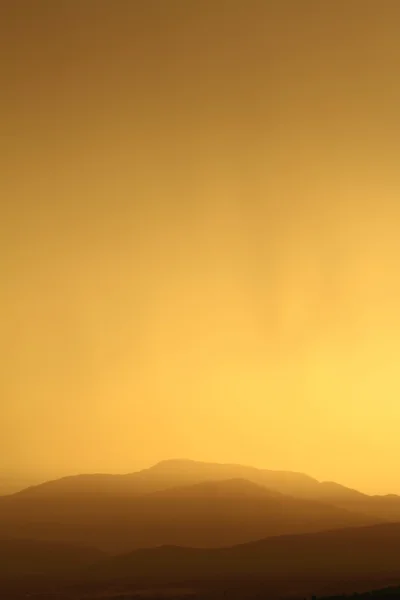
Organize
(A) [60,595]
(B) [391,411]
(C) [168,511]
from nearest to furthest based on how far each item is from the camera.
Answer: (A) [60,595], (C) [168,511], (B) [391,411]

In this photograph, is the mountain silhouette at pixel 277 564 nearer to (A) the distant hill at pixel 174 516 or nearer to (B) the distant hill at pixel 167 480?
(A) the distant hill at pixel 174 516

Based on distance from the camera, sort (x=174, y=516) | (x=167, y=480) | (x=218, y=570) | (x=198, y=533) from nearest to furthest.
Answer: (x=218, y=570) < (x=198, y=533) < (x=174, y=516) < (x=167, y=480)

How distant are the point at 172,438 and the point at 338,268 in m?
2.51

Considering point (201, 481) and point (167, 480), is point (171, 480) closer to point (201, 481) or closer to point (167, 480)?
point (167, 480)

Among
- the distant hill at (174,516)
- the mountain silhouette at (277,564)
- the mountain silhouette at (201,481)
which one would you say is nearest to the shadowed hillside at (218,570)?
the mountain silhouette at (277,564)

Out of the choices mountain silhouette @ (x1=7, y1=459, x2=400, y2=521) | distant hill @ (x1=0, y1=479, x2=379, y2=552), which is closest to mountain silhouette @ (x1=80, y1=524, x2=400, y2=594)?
distant hill @ (x1=0, y1=479, x2=379, y2=552)

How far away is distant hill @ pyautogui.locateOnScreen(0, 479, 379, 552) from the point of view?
9062 mm

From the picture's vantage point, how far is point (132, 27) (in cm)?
980

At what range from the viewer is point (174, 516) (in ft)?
30.3

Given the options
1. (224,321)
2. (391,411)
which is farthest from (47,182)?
(391,411)

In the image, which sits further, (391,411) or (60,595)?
(391,411)

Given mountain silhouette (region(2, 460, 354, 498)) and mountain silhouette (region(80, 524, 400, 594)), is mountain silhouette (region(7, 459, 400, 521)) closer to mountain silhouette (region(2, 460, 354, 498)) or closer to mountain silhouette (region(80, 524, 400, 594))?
mountain silhouette (region(2, 460, 354, 498))

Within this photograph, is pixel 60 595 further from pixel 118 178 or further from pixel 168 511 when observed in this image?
pixel 118 178

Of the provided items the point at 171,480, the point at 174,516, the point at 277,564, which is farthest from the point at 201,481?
the point at 277,564
